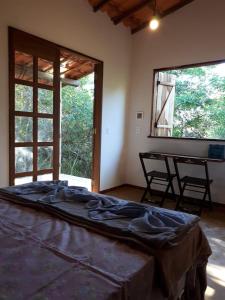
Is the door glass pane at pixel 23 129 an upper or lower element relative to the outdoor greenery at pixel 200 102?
lower

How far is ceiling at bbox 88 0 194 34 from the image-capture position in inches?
145

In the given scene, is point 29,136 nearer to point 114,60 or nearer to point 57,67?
point 57,67

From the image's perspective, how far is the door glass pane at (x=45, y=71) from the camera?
3.15 metres

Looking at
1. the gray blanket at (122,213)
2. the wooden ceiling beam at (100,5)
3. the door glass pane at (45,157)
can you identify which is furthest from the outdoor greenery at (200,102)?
the gray blanket at (122,213)

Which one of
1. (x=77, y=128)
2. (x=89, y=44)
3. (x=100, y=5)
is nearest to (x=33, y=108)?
(x=89, y=44)

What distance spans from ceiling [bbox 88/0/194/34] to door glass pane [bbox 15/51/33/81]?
1.48m

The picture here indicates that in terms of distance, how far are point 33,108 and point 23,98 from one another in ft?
0.57

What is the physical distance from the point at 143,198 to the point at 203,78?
2.23 metres

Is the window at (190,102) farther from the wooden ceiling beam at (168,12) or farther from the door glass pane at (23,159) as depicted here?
the door glass pane at (23,159)

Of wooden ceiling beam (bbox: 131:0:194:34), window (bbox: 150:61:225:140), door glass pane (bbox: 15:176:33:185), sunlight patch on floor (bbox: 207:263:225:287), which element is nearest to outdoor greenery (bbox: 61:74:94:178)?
wooden ceiling beam (bbox: 131:0:194:34)

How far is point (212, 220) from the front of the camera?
325cm

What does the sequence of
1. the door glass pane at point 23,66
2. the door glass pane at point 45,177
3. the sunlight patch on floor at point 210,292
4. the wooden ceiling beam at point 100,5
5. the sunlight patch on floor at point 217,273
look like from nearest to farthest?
the sunlight patch on floor at point 210,292 < the sunlight patch on floor at point 217,273 < the door glass pane at point 23,66 < the door glass pane at point 45,177 < the wooden ceiling beam at point 100,5

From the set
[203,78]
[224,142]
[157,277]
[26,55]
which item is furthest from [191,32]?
[157,277]

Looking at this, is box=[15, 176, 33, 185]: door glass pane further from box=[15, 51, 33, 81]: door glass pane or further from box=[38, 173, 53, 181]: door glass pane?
box=[15, 51, 33, 81]: door glass pane
